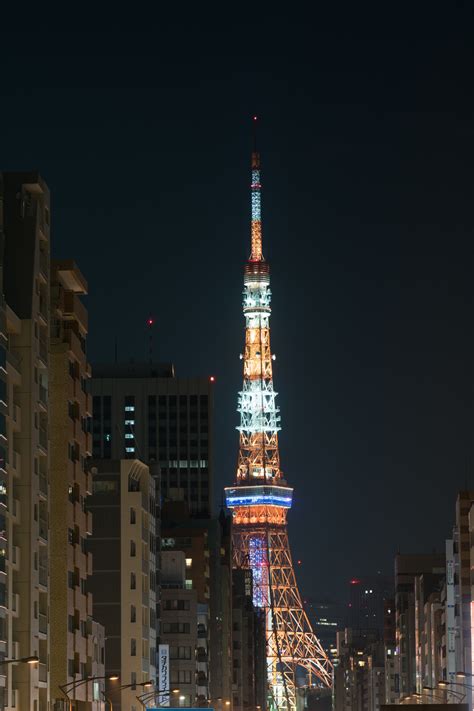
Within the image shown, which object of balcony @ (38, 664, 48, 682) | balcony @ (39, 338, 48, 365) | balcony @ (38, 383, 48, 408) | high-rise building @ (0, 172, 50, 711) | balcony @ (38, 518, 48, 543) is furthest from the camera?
balcony @ (39, 338, 48, 365)

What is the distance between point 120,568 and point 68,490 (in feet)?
110

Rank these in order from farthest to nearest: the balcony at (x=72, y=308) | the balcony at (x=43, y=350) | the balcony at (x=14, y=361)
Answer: the balcony at (x=72, y=308), the balcony at (x=43, y=350), the balcony at (x=14, y=361)

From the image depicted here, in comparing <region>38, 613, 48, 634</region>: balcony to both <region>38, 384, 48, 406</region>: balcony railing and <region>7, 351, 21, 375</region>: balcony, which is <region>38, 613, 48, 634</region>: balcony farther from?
<region>7, 351, 21, 375</region>: balcony

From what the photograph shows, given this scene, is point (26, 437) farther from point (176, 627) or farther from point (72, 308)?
point (176, 627)

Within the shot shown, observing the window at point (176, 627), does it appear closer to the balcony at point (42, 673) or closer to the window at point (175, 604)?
the window at point (175, 604)

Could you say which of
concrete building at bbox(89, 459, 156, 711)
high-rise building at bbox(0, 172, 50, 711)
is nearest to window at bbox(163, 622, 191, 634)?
concrete building at bbox(89, 459, 156, 711)

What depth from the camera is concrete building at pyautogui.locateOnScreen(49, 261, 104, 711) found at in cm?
10231

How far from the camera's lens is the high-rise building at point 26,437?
88125mm

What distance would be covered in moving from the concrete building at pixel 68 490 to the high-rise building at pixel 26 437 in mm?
6987

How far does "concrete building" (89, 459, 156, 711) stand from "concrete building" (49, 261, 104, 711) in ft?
81.8

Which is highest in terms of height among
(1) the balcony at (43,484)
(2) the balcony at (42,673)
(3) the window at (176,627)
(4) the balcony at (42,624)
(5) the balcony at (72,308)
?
(5) the balcony at (72,308)

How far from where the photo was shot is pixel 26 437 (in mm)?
91188

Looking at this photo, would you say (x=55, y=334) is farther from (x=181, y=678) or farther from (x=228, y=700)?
(x=228, y=700)

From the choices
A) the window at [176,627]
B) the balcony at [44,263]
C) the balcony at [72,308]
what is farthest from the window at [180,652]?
the balcony at [44,263]
